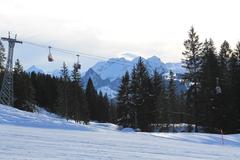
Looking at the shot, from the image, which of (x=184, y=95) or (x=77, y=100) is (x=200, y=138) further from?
(x=77, y=100)

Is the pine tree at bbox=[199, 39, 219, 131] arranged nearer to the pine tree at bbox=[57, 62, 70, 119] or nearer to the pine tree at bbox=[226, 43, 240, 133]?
the pine tree at bbox=[226, 43, 240, 133]

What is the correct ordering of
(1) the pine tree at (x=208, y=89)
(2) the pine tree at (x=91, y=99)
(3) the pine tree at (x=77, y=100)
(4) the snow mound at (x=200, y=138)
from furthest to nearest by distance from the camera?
(2) the pine tree at (x=91, y=99) → (3) the pine tree at (x=77, y=100) → (1) the pine tree at (x=208, y=89) → (4) the snow mound at (x=200, y=138)

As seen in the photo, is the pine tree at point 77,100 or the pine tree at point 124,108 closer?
the pine tree at point 124,108

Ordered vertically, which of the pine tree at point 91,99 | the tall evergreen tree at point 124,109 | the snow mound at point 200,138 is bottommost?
the snow mound at point 200,138

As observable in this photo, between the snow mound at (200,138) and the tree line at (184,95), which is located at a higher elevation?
the tree line at (184,95)

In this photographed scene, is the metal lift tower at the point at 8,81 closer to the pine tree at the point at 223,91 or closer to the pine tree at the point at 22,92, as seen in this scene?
the pine tree at the point at 223,91

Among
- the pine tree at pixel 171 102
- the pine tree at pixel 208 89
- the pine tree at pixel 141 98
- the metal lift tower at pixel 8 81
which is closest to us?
the metal lift tower at pixel 8 81

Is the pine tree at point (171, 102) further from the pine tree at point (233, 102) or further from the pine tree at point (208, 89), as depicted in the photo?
the pine tree at point (233, 102)

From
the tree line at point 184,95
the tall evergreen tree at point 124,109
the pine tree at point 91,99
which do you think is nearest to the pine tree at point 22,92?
the tree line at point 184,95

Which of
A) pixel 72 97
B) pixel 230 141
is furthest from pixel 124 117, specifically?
pixel 230 141

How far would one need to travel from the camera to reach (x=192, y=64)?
186 feet

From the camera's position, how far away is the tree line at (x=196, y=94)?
5247 centimetres

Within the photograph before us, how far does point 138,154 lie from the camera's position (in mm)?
14703

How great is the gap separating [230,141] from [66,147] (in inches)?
739
